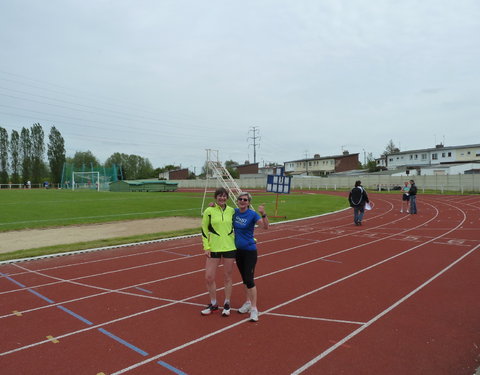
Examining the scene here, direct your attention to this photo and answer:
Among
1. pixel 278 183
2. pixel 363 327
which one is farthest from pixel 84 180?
pixel 363 327

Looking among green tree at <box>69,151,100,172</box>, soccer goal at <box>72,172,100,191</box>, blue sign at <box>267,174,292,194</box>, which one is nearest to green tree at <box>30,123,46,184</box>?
soccer goal at <box>72,172,100,191</box>

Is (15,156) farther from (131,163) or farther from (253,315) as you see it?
(253,315)

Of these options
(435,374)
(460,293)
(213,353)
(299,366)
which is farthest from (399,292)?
(213,353)

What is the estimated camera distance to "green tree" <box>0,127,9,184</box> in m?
76.0

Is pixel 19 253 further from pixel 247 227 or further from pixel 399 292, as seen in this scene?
pixel 399 292

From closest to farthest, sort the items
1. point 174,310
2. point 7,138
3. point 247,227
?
1. point 247,227
2. point 174,310
3. point 7,138

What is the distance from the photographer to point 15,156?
261 ft

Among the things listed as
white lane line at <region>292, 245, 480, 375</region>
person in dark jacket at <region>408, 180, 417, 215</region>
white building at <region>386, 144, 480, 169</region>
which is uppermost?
white building at <region>386, 144, 480, 169</region>

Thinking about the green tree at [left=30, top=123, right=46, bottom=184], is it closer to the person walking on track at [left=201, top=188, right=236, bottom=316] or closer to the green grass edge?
the green grass edge

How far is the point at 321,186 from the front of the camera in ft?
180

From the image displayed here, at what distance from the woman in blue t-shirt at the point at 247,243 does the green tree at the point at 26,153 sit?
289ft

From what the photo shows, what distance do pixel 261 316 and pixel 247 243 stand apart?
1192 mm

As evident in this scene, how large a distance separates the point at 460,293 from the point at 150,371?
545 centimetres

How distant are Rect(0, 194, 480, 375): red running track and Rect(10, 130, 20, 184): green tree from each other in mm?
84249
